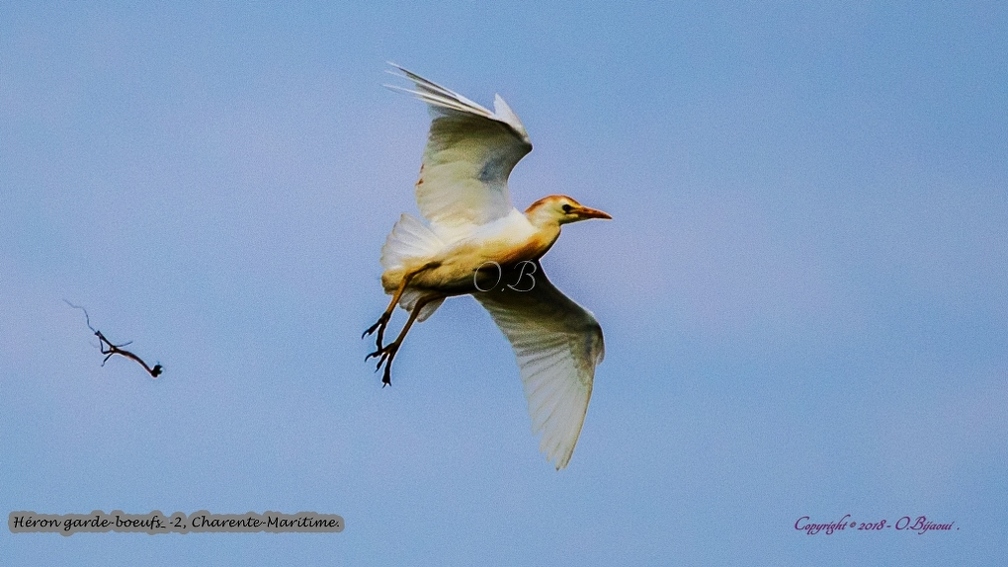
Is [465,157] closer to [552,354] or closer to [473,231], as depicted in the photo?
[473,231]

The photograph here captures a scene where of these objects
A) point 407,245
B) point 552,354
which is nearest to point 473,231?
point 407,245

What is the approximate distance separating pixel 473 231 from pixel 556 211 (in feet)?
2.00

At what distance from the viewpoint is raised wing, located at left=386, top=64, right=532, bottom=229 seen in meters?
11.2

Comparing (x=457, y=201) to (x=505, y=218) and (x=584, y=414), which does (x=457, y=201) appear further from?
(x=584, y=414)

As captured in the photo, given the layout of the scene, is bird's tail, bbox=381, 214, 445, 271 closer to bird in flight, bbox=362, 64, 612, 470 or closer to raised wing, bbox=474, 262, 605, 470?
bird in flight, bbox=362, 64, 612, 470

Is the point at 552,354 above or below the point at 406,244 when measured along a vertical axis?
below

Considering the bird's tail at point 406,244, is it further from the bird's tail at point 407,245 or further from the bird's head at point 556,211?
the bird's head at point 556,211

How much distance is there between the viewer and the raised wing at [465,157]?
1119 centimetres

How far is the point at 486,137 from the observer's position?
1159cm

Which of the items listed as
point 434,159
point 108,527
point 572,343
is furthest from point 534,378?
point 108,527

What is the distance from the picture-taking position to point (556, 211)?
12.0 meters

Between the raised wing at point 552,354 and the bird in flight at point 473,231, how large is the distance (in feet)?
0.06

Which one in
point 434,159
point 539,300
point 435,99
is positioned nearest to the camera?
point 435,99

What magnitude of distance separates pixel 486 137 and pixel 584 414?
2.60 m
